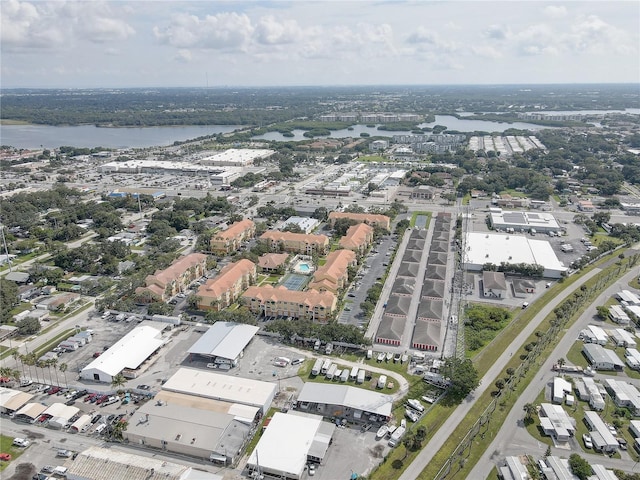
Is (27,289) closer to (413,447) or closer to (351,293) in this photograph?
(351,293)

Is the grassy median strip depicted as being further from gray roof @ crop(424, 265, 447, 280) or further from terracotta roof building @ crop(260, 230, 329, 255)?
terracotta roof building @ crop(260, 230, 329, 255)

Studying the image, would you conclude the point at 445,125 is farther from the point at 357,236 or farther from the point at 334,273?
the point at 334,273

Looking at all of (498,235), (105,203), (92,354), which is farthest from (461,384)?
(105,203)

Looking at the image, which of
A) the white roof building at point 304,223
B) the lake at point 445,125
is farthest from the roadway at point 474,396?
the lake at point 445,125

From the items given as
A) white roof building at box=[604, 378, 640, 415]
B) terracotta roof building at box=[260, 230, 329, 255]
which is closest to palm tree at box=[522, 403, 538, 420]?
white roof building at box=[604, 378, 640, 415]

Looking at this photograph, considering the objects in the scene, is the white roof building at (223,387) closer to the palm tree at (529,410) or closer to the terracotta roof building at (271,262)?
the palm tree at (529,410)
